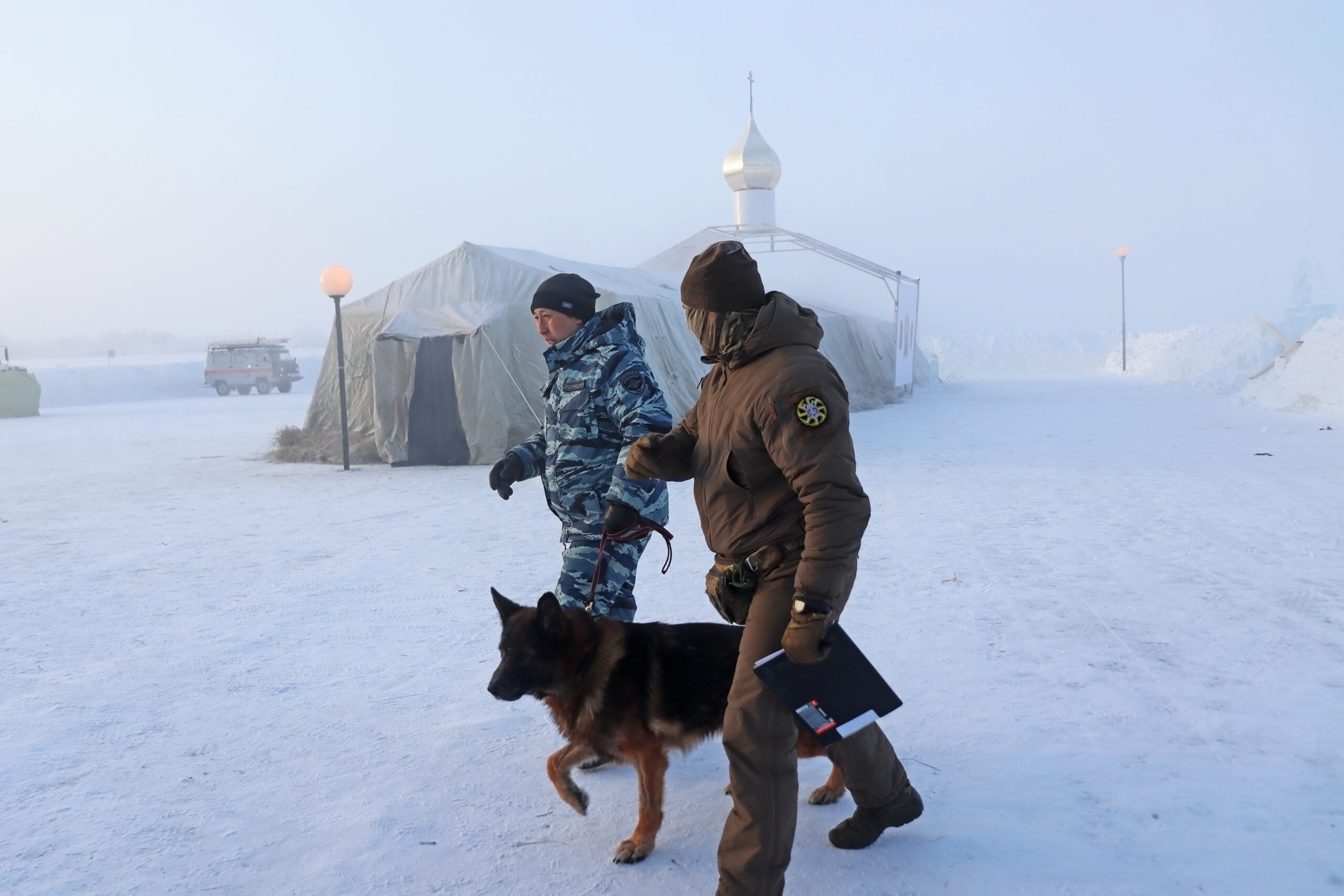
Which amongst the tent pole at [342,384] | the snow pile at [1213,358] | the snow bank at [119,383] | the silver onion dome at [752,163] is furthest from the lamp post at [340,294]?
the snow bank at [119,383]

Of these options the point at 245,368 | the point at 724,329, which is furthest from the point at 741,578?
the point at 245,368

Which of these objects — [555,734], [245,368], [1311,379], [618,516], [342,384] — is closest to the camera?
[618,516]

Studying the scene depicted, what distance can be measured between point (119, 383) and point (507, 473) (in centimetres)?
3659

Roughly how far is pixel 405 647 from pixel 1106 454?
388 inches

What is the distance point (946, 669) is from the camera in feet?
→ 14.4

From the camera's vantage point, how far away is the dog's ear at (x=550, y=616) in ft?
9.30

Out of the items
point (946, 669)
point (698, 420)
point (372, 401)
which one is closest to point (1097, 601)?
point (946, 669)

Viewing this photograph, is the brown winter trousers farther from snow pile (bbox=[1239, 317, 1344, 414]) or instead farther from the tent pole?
snow pile (bbox=[1239, 317, 1344, 414])

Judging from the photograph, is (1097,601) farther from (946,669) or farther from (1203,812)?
(1203,812)

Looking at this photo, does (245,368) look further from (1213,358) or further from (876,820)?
(876,820)

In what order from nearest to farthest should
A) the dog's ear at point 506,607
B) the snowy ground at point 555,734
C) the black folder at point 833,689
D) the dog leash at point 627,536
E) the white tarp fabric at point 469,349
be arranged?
1. the black folder at point 833,689
2. the snowy ground at point 555,734
3. the dog's ear at point 506,607
4. the dog leash at point 627,536
5. the white tarp fabric at point 469,349

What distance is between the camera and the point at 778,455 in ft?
7.43

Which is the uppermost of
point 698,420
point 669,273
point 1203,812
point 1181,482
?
point 669,273

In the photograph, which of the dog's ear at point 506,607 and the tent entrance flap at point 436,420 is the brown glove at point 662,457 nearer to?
the dog's ear at point 506,607
